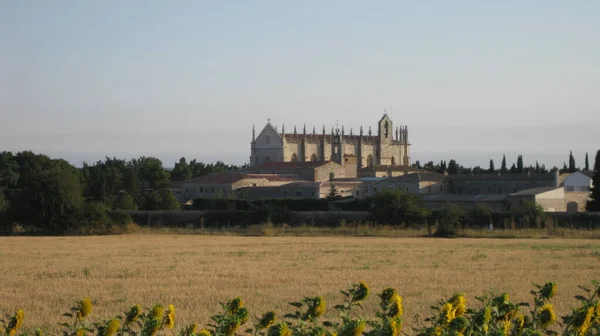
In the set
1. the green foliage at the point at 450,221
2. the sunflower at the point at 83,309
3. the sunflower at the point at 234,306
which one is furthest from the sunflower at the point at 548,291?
the green foliage at the point at 450,221

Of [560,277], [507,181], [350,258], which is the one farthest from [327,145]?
[560,277]

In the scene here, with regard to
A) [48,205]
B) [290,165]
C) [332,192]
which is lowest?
[48,205]

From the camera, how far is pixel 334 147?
106938 millimetres

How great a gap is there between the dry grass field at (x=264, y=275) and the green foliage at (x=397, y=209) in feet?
74.4

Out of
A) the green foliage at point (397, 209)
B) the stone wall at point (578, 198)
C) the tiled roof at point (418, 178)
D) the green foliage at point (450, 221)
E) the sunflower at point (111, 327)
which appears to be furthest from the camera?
the tiled roof at point (418, 178)

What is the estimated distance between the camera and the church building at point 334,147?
103 meters

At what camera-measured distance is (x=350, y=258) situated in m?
26.8

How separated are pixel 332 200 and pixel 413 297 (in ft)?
183

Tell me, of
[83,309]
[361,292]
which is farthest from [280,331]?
[83,309]

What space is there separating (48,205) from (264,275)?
1296 inches

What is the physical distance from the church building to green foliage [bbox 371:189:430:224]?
4484cm

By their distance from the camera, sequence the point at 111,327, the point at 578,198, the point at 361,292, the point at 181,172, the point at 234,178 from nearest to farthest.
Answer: the point at 111,327 < the point at 361,292 < the point at 578,198 < the point at 234,178 < the point at 181,172

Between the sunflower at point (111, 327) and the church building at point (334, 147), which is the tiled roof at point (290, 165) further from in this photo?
the sunflower at point (111, 327)

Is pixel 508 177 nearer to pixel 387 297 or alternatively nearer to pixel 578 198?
pixel 578 198
